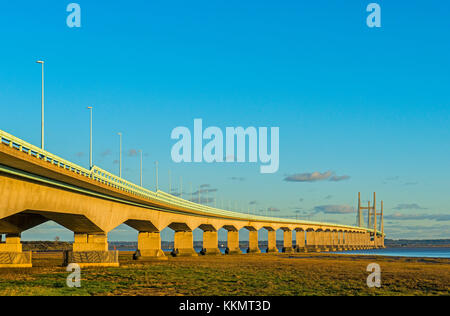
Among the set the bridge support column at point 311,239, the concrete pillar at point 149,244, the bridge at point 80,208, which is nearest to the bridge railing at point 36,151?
the bridge at point 80,208

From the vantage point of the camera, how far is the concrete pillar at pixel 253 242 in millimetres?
129550

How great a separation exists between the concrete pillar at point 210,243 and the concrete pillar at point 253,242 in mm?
24065

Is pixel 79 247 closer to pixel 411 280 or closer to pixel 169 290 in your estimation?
pixel 169 290

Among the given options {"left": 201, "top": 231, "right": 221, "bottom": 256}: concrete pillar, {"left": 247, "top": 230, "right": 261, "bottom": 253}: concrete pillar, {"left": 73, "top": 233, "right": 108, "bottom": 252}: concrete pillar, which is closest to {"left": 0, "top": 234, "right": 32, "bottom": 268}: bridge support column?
{"left": 73, "top": 233, "right": 108, "bottom": 252}: concrete pillar

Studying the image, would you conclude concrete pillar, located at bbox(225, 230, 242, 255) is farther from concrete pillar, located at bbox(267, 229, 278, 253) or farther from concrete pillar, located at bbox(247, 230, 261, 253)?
concrete pillar, located at bbox(267, 229, 278, 253)

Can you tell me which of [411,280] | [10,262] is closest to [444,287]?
[411,280]

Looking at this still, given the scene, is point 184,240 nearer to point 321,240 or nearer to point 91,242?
point 91,242

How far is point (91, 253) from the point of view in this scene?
53.4 metres

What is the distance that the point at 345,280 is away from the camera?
37000mm

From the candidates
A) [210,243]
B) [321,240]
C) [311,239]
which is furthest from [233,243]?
[321,240]

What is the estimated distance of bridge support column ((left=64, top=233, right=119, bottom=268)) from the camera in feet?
173

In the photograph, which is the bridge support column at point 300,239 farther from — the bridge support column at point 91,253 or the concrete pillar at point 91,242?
the bridge support column at point 91,253
